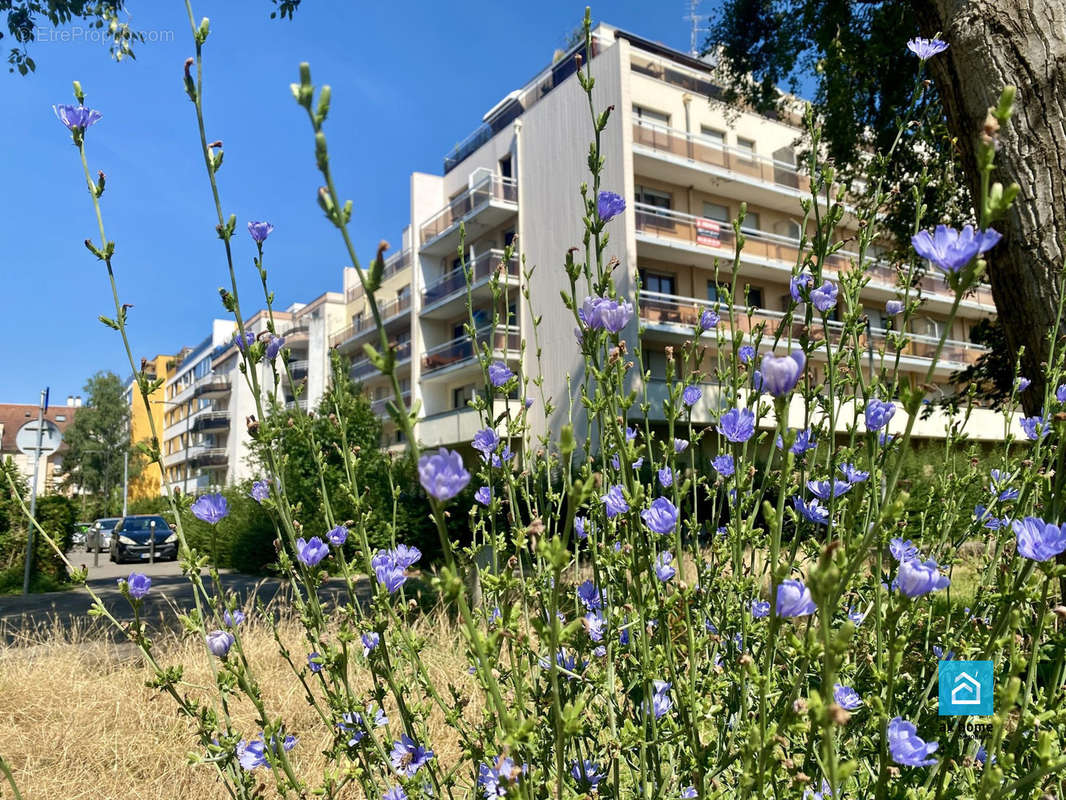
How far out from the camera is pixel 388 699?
3.53 metres

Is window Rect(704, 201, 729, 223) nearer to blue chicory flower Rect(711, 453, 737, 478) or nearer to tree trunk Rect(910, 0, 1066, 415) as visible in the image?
tree trunk Rect(910, 0, 1066, 415)

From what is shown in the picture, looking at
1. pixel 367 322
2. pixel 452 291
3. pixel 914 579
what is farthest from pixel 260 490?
pixel 367 322

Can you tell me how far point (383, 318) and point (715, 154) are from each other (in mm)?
14119

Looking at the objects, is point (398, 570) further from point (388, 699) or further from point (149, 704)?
point (149, 704)

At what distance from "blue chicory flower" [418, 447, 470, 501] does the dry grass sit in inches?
66.1

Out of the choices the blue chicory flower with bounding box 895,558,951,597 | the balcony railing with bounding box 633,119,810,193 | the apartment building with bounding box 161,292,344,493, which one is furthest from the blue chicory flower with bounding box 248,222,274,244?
the apartment building with bounding box 161,292,344,493

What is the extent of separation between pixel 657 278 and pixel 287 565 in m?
18.6

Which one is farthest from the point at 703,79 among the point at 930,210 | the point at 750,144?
the point at 930,210

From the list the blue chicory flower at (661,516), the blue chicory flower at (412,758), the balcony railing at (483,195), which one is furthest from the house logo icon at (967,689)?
the balcony railing at (483,195)

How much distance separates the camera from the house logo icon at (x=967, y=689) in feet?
4.14

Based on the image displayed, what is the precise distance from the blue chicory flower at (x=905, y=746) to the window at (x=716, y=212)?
20025 millimetres

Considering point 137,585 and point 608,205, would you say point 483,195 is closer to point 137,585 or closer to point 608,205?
point 608,205

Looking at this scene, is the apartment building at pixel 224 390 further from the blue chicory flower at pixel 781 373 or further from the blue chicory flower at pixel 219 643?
the blue chicory flower at pixel 781 373

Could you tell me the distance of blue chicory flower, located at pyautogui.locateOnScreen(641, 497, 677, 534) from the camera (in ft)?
4.40
